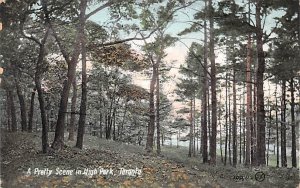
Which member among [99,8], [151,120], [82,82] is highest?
[99,8]

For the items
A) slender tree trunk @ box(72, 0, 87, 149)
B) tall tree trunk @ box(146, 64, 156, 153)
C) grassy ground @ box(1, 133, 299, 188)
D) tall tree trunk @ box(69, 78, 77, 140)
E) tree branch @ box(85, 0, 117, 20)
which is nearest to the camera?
grassy ground @ box(1, 133, 299, 188)

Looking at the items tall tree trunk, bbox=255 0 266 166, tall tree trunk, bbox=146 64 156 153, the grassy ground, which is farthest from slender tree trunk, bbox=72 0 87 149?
tall tree trunk, bbox=255 0 266 166

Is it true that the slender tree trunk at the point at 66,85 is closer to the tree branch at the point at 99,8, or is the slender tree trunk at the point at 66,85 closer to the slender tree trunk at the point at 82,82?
the slender tree trunk at the point at 82,82

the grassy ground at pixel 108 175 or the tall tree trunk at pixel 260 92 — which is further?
the tall tree trunk at pixel 260 92

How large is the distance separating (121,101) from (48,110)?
2674 millimetres

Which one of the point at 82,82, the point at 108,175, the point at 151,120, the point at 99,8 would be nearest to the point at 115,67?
the point at 82,82

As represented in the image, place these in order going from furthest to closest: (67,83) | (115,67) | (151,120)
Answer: (151,120) → (115,67) → (67,83)

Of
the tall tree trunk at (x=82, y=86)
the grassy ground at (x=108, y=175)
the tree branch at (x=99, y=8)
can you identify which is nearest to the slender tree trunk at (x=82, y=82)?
the tall tree trunk at (x=82, y=86)

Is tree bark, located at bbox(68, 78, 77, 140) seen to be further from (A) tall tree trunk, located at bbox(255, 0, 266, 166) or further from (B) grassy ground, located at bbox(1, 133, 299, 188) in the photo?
(A) tall tree trunk, located at bbox(255, 0, 266, 166)

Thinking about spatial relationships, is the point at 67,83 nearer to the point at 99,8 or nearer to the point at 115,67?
the point at 115,67

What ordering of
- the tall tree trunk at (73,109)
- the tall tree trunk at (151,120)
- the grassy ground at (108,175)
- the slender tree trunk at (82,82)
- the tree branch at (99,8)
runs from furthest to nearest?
the tall tree trunk at (73,109), the tall tree trunk at (151,120), the slender tree trunk at (82,82), the tree branch at (99,8), the grassy ground at (108,175)

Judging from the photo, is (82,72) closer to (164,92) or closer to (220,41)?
(164,92)

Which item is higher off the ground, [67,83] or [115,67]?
[115,67]

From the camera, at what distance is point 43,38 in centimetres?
1091
